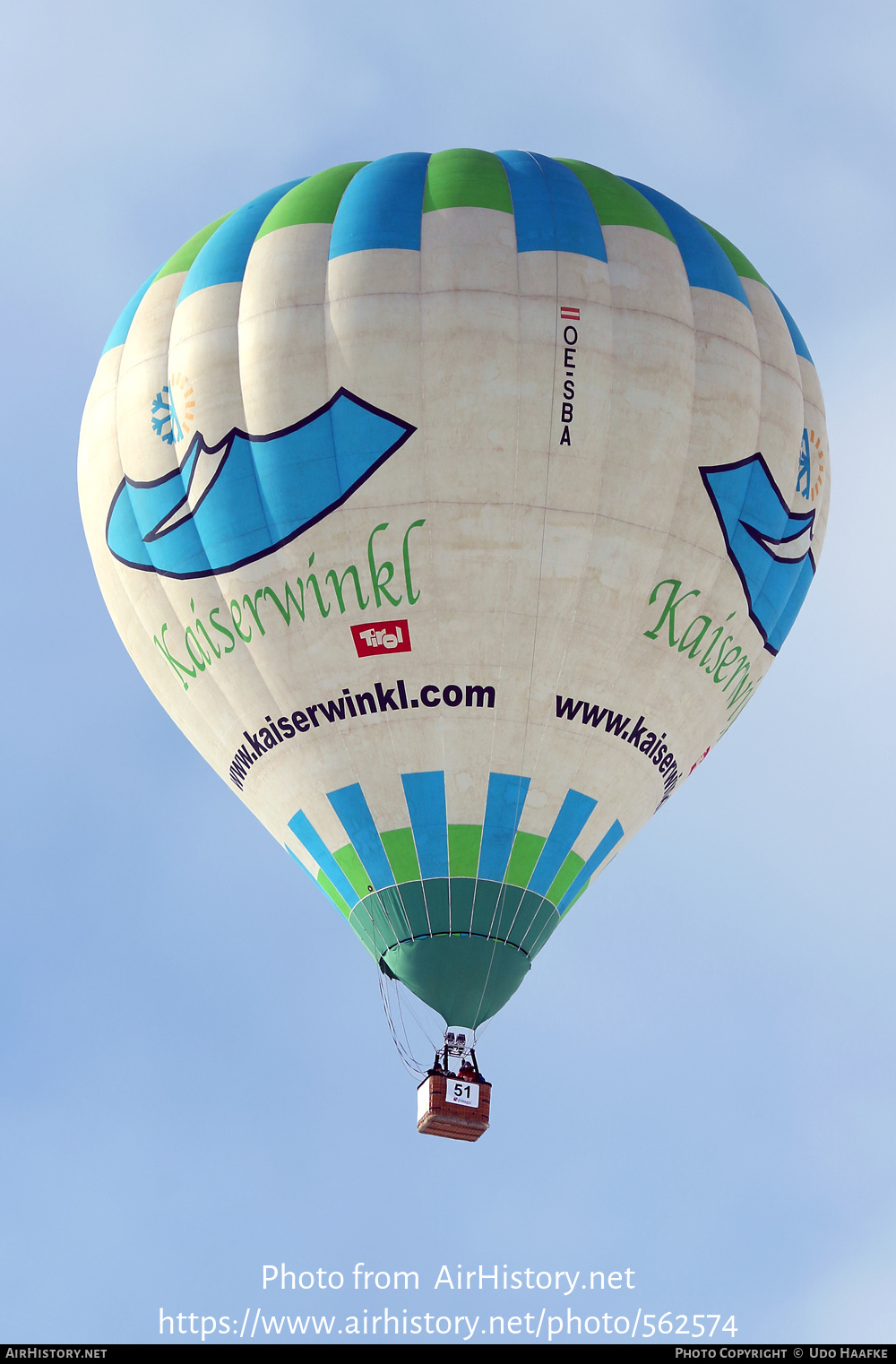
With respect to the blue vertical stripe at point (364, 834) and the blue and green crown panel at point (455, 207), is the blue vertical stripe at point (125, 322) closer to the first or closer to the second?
the blue and green crown panel at point (455, 207)

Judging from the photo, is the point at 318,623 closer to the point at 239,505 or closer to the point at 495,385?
the point at 239,505

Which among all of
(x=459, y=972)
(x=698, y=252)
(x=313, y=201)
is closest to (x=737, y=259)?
(x=698, y=252)

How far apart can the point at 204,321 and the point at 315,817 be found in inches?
181

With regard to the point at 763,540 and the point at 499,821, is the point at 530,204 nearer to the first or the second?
the point at 763,540

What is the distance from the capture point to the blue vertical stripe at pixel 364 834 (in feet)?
70.5

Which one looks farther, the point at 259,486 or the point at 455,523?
the point at 259,486

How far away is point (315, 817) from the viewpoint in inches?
858

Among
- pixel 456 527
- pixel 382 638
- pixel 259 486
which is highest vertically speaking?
pixel 259 486

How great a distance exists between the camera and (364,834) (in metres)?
21.5

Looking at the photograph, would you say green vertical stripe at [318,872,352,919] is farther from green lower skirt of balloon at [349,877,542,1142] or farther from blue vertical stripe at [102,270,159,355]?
blue vertical stripe at [102,270,159,355]

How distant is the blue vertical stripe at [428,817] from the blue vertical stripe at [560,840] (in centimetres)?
86

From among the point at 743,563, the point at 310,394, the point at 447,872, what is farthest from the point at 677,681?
the point at 310,394

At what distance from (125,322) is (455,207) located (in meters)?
3.59

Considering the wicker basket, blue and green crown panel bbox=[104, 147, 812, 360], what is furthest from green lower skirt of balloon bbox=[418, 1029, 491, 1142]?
blue and green crown panel bbox=[104, 147, 812, 360]
